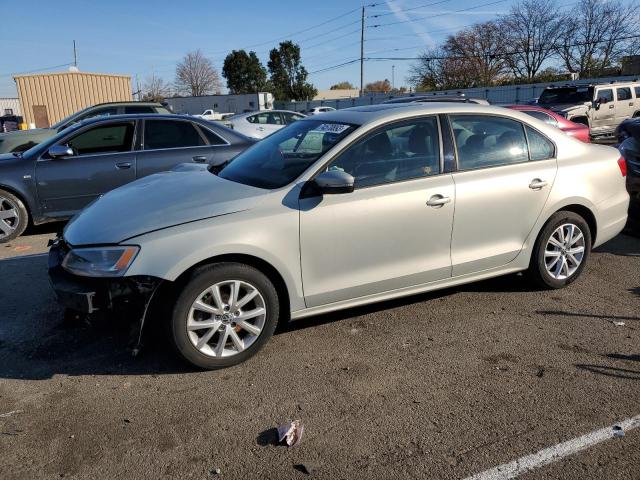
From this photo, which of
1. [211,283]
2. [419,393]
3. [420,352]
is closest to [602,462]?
[419,393]

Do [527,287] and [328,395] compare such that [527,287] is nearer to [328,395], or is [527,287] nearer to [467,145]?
[467,145]

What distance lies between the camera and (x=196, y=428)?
2896 mm

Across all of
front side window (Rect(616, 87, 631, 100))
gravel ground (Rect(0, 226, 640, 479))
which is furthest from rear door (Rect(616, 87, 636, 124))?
gravel ground (Rect(0, 226, 640, 479))

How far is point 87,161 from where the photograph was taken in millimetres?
6848

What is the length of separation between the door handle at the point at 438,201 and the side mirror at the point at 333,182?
2.29ft

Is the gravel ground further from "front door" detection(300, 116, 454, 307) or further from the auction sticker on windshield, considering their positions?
the auction sticker on windshield

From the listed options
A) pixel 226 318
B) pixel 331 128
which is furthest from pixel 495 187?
pixel 226 318

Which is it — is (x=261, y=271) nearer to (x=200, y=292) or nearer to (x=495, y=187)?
(x=200, y=292)

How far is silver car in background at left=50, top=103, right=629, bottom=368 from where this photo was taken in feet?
10.8

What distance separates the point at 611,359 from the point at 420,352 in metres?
1.27

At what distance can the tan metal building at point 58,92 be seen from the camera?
1019 inches

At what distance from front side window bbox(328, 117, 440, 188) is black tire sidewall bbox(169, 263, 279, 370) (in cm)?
96

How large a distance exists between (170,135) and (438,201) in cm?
459

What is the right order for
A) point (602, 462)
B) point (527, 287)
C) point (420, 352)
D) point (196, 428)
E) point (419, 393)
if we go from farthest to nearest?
point (527, 287), point (420, 352), point (419, 393), point (196, 428), point (602, 462)
